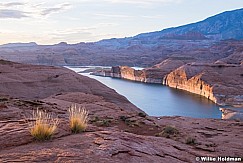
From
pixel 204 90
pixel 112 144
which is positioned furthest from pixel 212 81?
pixel 112 144

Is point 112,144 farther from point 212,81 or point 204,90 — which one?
point 212,81

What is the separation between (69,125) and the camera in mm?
7215

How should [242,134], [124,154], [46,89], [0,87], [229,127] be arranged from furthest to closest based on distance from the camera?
[46,89] → [0,87] → [229,127] → [242,134] → [124,154]

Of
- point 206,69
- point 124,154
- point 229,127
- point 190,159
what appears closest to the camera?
point 124,154

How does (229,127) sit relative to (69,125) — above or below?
below

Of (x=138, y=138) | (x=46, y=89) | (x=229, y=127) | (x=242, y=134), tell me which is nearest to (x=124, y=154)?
(x=138, y=138)

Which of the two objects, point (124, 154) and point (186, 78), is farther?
point (186, 78)

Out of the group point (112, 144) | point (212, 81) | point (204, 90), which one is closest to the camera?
point (112, 144)

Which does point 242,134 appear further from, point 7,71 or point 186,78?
point 186,78

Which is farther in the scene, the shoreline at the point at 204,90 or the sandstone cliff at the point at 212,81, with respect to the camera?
the sandstone cliff at the point at 212,81

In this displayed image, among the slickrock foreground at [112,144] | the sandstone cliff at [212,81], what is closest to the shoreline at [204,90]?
the sandstone cliff at [212,81]

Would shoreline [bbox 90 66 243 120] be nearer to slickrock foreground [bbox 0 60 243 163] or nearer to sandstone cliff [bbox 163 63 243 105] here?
sandstone cliff [bbox 163 63 243 105]

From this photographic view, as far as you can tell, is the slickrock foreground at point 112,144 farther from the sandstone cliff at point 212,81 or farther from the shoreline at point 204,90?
the sandstone cliff at point 212,81

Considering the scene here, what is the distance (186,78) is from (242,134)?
223 ft
